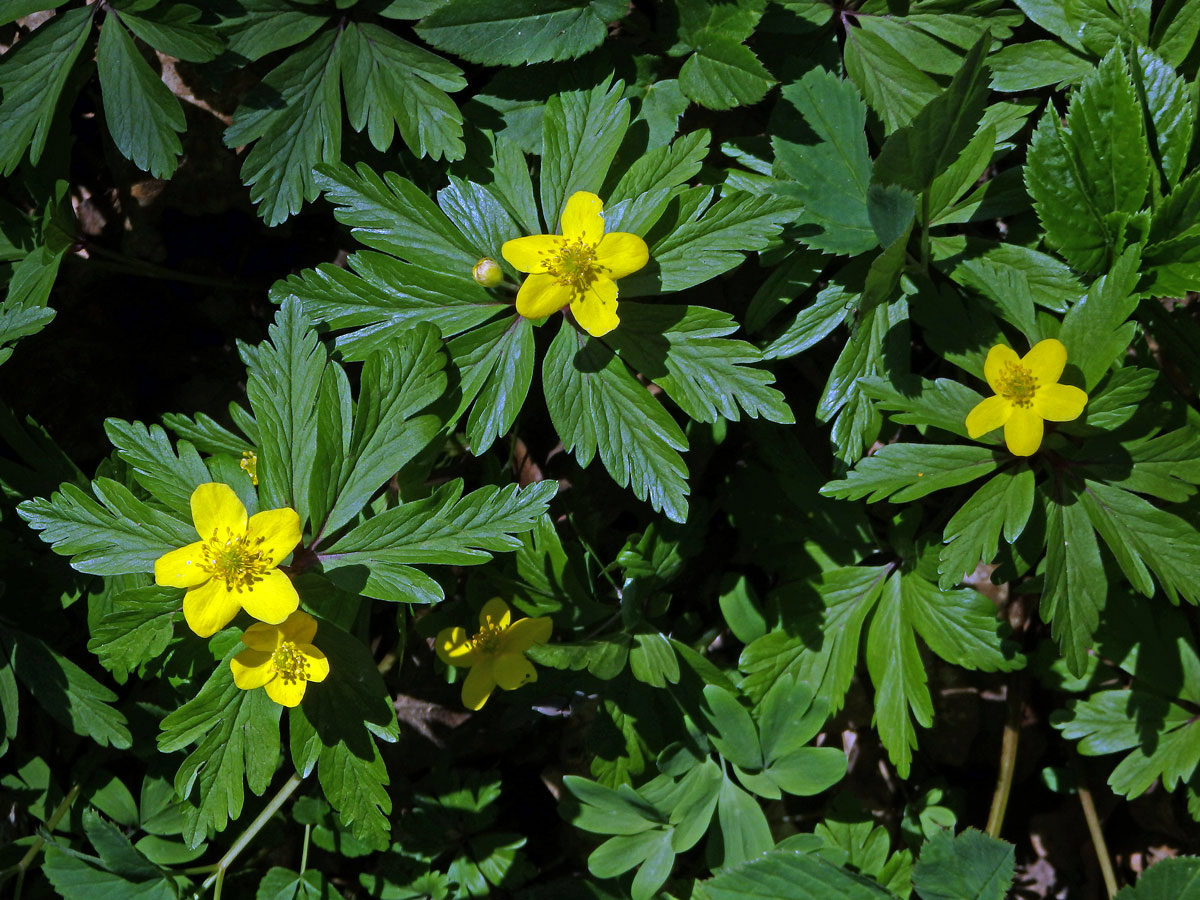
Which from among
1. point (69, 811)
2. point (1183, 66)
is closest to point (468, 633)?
point (69, 811)

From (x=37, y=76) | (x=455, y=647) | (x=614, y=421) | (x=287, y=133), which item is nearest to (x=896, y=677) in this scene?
(x=614, y=421)

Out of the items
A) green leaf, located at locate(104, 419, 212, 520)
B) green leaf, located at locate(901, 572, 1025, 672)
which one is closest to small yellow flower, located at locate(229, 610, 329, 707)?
green leaf, located at locate(104, 419, 212, 520)

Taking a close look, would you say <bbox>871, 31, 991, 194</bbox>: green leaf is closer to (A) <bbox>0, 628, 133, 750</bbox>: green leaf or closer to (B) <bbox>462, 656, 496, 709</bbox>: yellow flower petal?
(B) <bbox>462, 656, 496, 709</bbox>: yellow flower petal

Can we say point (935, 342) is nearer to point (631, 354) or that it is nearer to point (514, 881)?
point (631, 354)

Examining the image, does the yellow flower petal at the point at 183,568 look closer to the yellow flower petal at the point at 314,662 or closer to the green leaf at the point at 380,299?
the yellow flower petal at the point at 314,662

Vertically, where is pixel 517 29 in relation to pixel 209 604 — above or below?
above

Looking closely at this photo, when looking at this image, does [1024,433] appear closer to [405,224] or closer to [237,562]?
[405,224]

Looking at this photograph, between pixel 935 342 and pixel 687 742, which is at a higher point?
pixel 935 342
